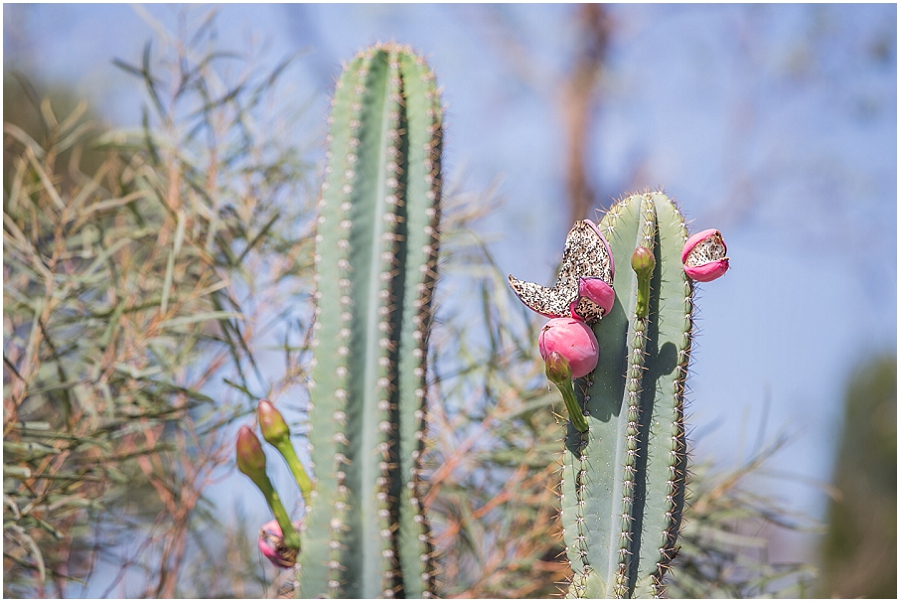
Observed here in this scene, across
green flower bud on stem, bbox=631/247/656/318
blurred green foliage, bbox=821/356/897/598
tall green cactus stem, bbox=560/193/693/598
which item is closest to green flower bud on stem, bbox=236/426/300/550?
tall green cactus stem, bbox=560/193/693/598

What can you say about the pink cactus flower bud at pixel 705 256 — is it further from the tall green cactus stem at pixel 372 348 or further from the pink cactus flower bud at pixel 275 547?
the pink cactus flower bud at pixel 275 547


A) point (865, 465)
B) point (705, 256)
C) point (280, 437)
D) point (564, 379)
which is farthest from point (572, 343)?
point (865, 465)

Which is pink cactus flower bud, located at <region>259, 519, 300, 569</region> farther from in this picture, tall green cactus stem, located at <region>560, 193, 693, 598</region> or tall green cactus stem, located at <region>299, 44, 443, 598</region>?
tall green cactus stem, located at <region>560, 193, 693, 598</region>

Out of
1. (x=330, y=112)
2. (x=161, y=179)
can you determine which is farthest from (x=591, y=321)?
(x=161, y=179)

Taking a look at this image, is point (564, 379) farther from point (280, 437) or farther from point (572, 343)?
point (280, 437)

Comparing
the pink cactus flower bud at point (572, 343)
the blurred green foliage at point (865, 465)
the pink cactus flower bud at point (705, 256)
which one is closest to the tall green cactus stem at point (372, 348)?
the pink cactus flower bud at point (572, 343)

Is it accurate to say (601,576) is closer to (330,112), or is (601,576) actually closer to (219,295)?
(330,112)
